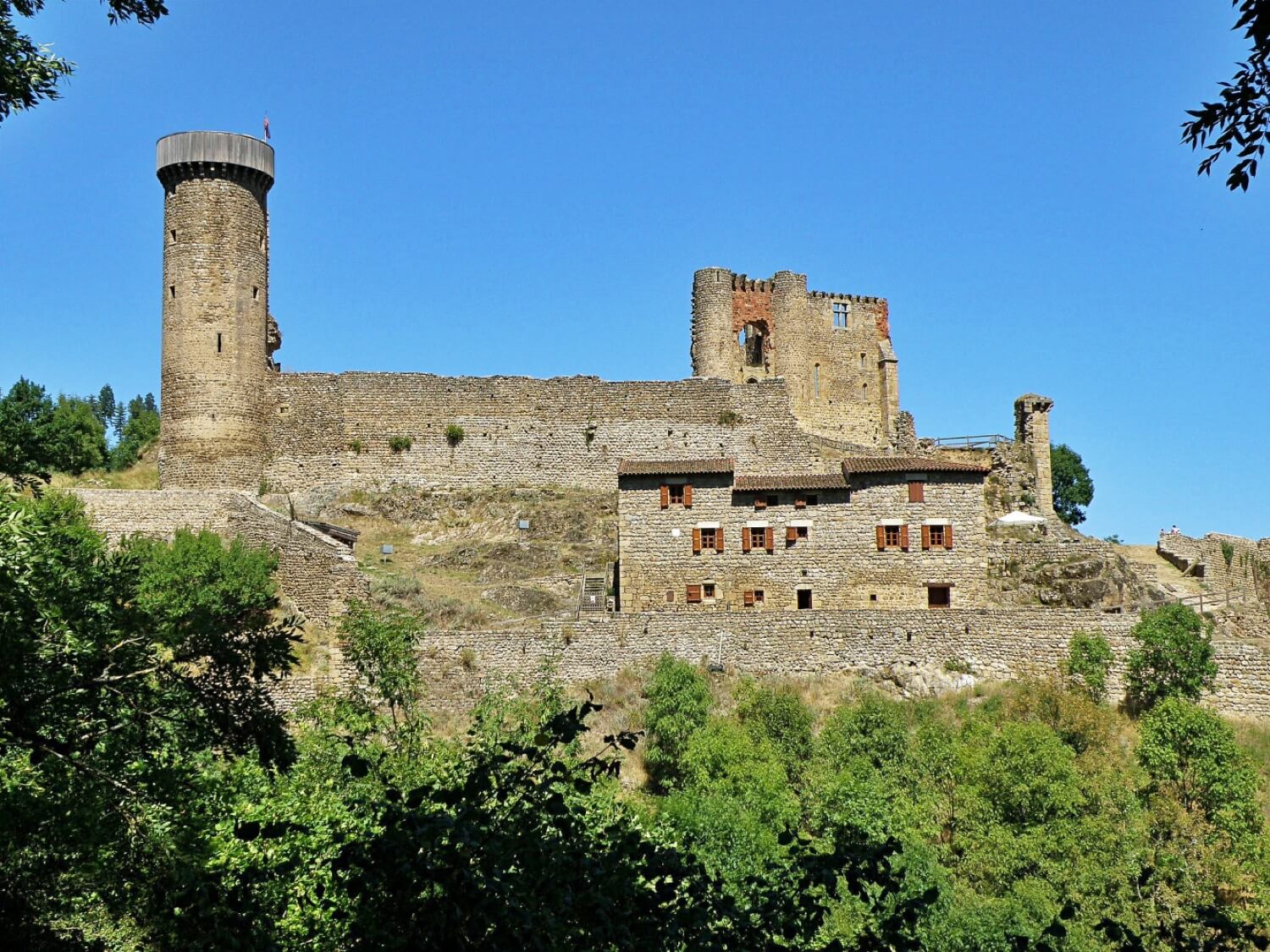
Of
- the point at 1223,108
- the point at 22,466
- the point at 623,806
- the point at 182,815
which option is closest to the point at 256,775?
the point at 623,806

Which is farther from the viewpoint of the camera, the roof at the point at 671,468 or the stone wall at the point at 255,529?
the roof at the point at 671,468

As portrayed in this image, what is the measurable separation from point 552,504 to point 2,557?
122 feet

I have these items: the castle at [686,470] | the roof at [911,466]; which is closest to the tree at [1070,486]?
the castle at [686,470]

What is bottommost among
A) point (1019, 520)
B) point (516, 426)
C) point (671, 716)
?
point (671, 716)

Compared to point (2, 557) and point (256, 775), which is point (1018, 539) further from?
point (2, 557)

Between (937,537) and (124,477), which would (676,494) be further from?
(124,477)

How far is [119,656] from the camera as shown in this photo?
1441 cm

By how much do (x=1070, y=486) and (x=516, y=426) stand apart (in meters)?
45.9

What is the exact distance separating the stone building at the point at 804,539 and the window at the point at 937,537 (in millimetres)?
25

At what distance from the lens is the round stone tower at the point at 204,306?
4728 centimetres

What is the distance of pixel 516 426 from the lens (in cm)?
5109

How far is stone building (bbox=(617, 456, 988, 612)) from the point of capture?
40.7 meters

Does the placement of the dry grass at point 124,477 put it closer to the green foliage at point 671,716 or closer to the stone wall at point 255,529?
the stone wall at point 255,529

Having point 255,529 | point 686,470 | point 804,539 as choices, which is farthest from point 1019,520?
point 255,529
